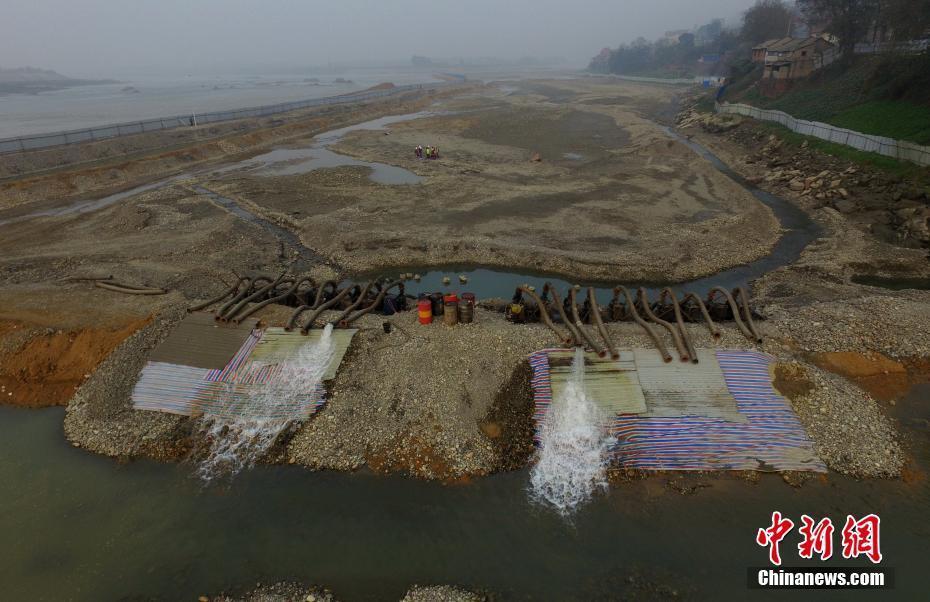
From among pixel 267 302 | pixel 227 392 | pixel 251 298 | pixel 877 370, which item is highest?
pixel 251 298

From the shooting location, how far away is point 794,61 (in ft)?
196

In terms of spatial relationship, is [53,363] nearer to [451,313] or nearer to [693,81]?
[451,313]

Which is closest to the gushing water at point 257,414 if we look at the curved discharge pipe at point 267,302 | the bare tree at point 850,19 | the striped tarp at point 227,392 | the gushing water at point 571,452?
the striped tarp at point 227,392

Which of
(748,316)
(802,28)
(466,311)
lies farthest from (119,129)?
(802,28)

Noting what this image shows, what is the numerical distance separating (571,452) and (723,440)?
13.5ft

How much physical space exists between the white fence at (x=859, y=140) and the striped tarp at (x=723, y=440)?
3020cm

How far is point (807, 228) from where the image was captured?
28812 mm

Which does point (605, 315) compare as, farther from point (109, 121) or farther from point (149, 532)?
point (109, 121)

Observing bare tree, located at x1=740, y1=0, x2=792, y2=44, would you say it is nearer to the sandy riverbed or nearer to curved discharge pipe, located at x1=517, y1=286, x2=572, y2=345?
the sandy riverbed

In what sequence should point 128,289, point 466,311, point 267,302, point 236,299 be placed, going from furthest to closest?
point 128,289 < point 236,299 < point 267,302 < point 466,311

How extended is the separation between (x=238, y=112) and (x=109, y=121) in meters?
24.4

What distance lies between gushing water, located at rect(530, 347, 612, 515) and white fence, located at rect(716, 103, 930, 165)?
111ft

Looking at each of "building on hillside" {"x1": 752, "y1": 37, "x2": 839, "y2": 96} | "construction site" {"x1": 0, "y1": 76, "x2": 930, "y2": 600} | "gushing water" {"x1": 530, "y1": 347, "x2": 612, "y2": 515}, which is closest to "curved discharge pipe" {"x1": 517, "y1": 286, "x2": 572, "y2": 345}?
"construction site" {"x1": 0, "y1": 76, "x2": 930, "y2": 600}

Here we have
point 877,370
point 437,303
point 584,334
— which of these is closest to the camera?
point 877,370
